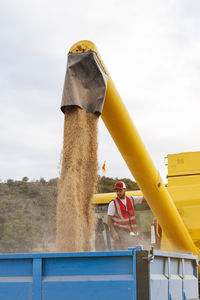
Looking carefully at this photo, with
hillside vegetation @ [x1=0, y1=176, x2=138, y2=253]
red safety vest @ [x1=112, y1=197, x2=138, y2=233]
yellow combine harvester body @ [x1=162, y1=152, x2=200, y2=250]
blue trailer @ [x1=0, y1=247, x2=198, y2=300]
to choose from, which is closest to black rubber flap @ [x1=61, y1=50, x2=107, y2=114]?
blue trailer @ [x1=0, y1=247, x2=198, y2=300]

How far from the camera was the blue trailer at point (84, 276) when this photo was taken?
361 cm

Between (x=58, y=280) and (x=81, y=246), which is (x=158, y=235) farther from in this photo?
(x=58, y=280)

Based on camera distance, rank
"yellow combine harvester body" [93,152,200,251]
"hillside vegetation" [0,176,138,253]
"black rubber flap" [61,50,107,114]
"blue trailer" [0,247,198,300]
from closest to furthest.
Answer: "blue trailer" [0,247,198,300]
"black rubber flap" [61,50,107,114]
"yellow combine harvester body" [93,152,200,251]
"hillside vegetation" [0,176,138,253]

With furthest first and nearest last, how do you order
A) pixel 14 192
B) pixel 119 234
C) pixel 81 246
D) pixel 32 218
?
pixel 14 192
pixel 32 218
pixel 119 234
pixel 81 246

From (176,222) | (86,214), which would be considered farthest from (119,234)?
(86,214)

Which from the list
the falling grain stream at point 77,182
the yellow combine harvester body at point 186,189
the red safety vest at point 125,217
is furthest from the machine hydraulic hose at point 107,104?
the red safety vest at point 125,217

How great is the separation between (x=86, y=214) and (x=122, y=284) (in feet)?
3.59

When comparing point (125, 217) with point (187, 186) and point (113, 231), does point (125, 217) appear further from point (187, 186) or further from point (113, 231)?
point (187, 186)

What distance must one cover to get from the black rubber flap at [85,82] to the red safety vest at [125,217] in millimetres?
2981

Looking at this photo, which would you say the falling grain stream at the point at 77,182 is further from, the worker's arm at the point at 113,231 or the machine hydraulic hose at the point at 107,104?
the worker's arm at the point at 113,231

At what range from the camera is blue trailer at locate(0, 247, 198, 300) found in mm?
3607

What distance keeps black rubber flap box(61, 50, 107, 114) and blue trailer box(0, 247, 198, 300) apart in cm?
153

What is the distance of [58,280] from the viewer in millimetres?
3768

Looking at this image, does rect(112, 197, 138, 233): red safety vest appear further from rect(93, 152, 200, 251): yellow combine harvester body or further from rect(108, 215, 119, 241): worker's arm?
rect(93, 152, 200, 251): yellow combine harvester body
